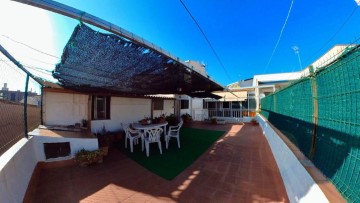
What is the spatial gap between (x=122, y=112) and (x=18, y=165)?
645 cm

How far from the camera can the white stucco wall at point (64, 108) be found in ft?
21.9

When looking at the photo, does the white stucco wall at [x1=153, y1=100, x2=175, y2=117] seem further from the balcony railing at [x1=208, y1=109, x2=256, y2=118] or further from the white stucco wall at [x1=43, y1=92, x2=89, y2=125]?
the white stucco wall at [x1=43, y1=92, x2=89, y2=125]

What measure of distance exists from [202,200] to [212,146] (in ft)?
13.4

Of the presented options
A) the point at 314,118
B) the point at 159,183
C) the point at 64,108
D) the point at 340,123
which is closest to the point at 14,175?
the point at 159,183

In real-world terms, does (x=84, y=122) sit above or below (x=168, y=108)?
below

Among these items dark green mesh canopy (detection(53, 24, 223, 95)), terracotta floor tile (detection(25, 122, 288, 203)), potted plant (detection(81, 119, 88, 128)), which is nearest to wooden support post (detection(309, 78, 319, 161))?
terracotta floor tile (detection(25, 122, 288, 203))

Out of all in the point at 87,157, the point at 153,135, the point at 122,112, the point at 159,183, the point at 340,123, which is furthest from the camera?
the point at 122,112

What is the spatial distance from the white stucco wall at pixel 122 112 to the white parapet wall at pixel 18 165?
331 cm

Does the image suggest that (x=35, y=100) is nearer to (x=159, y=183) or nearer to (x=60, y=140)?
(x=60, y=140)

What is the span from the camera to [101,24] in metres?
2.09

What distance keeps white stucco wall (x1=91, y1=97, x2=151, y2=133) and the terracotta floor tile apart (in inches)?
135

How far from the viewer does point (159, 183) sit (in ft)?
12.6

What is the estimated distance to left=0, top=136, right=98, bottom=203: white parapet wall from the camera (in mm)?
2315

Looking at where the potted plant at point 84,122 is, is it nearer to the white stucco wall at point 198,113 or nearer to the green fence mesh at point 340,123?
the green fence mesh at point 340,123
